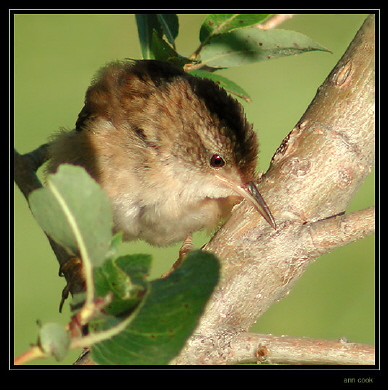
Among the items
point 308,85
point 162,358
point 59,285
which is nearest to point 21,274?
point 59,285

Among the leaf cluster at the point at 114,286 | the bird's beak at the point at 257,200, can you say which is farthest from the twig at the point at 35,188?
the leaf cluster at the point at 114,286

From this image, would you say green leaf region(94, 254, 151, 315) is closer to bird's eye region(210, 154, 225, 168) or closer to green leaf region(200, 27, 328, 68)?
green leaf region(200, 27, 328, 68)

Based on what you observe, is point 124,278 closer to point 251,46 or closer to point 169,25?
point 251,46

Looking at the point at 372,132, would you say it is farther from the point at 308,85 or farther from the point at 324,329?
the point at 308,85

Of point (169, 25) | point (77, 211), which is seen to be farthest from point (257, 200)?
point (169, 25)

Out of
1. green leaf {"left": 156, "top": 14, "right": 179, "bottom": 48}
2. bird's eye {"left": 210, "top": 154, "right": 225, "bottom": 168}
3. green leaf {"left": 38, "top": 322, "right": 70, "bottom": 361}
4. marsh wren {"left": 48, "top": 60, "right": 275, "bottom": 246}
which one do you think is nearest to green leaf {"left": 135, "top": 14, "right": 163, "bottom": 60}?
green leaf {"left": 156, "top": 14, "right": 179, "bottom": 48}
